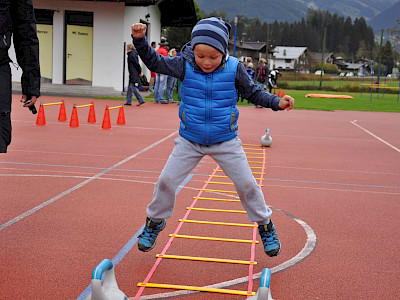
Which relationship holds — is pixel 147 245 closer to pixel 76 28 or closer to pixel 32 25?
pixel 32 25

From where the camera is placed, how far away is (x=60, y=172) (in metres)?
7.77

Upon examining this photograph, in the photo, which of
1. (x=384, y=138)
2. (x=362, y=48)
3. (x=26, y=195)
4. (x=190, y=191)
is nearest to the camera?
(x=26, y=195)

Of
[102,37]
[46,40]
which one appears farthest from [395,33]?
[46,40]

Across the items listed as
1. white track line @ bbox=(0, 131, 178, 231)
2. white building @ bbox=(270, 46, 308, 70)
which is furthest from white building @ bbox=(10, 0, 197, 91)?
white building @ bbox=(270, 46, 308, 70)

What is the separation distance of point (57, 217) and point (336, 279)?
9.24ft

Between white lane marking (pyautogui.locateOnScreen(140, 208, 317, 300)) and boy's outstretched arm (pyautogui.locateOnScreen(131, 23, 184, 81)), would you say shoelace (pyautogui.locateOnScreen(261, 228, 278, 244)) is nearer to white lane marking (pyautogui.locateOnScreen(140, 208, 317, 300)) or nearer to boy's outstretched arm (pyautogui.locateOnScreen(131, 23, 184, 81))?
white lane marking (pyautogui.locateOnScreen(140, 208, 317, 300))

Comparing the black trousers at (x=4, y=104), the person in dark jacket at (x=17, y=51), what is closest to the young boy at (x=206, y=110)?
the person in dark jacket at (x=17, y=51)

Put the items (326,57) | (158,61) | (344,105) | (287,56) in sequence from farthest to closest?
(326,57), (287,56), (344,105), (158,61)

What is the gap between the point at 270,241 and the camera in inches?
176

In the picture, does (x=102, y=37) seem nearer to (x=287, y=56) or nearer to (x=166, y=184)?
(x=166, y=184)

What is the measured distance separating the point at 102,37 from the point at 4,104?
21.5m

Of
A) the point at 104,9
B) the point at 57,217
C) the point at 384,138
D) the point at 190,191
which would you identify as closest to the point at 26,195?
the point at 57,217

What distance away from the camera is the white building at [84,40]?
24422 mm

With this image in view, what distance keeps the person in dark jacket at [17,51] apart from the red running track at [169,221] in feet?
3.63
